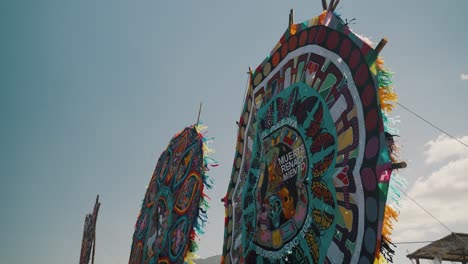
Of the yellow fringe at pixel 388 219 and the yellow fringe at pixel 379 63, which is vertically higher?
the yellow fringe at pixel 379 63

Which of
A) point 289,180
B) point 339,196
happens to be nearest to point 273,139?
point 289,180

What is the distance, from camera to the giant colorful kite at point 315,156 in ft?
9.68

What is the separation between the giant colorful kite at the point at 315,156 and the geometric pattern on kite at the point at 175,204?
97cm

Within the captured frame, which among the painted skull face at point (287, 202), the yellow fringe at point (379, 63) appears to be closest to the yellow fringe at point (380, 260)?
the painted skull face at point (287, 202)

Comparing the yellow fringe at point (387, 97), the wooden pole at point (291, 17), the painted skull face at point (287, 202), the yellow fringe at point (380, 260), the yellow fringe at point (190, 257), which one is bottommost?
the yellow fringe at point (380, 260)

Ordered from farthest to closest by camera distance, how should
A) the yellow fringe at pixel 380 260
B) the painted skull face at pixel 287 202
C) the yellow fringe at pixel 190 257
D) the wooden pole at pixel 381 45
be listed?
the yellow fringe at pixel 190 257 → the painted skull face at pixel 287 202 → the wooden pole at pixel 381 45 → the yellow fringe at pixel 380 260

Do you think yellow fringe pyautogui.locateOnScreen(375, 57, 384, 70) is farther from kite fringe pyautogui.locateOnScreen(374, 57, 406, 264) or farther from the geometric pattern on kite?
the geometric pattern on kite

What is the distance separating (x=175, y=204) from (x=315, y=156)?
387cm

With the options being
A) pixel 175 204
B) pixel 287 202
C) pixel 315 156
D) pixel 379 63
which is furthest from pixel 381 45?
pixel 175 204

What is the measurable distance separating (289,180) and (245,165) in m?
1.19

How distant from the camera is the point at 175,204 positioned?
6.81 m

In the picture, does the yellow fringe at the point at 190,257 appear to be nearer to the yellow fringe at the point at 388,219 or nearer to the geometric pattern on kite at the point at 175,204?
the geometric pattern on kite at the point at 175,204

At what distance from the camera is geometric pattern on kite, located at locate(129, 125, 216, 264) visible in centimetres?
597

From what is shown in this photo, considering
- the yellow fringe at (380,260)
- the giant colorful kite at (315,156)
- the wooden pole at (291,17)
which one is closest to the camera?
the yellow fringe at (380,260)
